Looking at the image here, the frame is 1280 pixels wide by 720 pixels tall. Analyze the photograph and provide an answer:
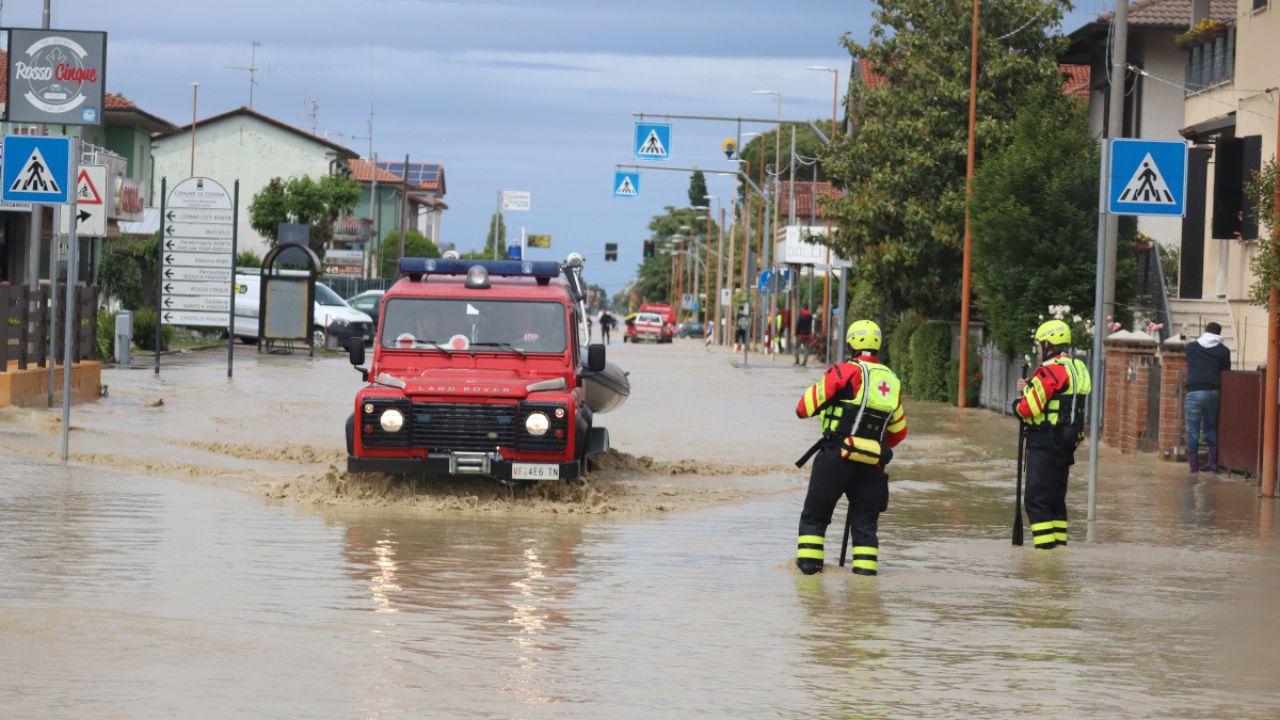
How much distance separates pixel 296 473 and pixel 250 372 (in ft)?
56.9

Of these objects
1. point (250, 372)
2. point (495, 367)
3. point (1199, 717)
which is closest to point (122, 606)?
point (1199, 717)

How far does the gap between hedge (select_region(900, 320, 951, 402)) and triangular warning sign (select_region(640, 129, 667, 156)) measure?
9.13 meters

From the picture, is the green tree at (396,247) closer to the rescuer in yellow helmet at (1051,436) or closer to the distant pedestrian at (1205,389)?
the distant pedestrian at (1205,389)

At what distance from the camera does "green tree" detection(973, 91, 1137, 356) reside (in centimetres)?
3053

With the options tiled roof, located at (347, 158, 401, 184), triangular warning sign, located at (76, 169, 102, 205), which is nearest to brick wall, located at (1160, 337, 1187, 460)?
triangular warning sign, located at (76, 169, 102, 205)

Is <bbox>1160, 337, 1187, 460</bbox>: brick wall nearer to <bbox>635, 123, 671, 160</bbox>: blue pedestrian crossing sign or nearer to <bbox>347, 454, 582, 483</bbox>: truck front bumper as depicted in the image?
<bbox>347, 454, 582, 483</bbox>: truck front bumper

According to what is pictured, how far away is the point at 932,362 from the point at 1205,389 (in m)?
16.7

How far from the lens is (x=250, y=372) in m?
35.8

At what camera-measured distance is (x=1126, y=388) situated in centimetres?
2500

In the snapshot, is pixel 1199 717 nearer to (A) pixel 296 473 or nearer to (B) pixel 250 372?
(A) pixel 296 473

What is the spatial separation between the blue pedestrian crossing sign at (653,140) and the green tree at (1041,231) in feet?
47.5

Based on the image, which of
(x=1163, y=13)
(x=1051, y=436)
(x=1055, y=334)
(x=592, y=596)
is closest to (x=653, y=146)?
(x=1163, y=13)

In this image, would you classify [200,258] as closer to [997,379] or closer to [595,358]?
[997,379]

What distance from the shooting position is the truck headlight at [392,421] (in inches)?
610
